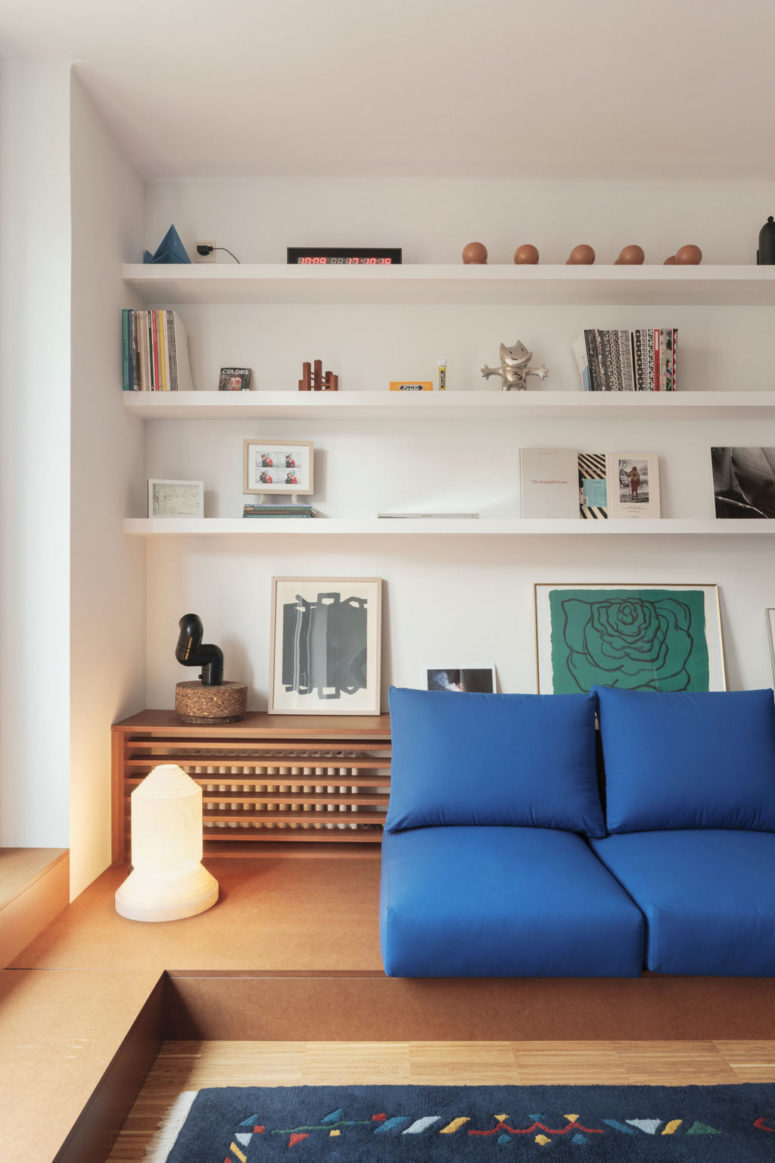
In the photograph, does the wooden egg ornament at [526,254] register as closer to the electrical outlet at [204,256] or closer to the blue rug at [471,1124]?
the electrical outlet at [204,256]

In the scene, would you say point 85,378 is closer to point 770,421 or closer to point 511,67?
point 511,67

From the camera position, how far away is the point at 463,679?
10.2 feet

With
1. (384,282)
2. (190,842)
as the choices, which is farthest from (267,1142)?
(384,282)

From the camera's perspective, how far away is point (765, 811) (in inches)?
97.1

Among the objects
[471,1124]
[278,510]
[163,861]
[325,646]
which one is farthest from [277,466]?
[471,1124]

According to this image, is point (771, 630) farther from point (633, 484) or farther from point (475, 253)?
point (475, 253)

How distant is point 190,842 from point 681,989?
147 centimetres

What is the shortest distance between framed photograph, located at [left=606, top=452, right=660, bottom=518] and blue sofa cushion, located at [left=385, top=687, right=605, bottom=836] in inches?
32.3

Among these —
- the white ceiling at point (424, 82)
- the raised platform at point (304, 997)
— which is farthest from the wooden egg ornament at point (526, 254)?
the raised platform at point (304, 997)

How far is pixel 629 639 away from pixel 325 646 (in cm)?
119

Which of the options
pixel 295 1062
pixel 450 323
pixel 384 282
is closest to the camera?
pixel 295 1062

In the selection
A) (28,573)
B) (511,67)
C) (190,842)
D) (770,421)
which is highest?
(511,67)

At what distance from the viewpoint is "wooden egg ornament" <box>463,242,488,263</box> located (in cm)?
287

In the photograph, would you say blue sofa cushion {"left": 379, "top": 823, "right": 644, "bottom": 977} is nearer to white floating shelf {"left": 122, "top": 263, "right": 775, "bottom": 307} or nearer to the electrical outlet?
white floating shelf {"left": 122, "top": 263, "right": 775, "bottom": 307}
